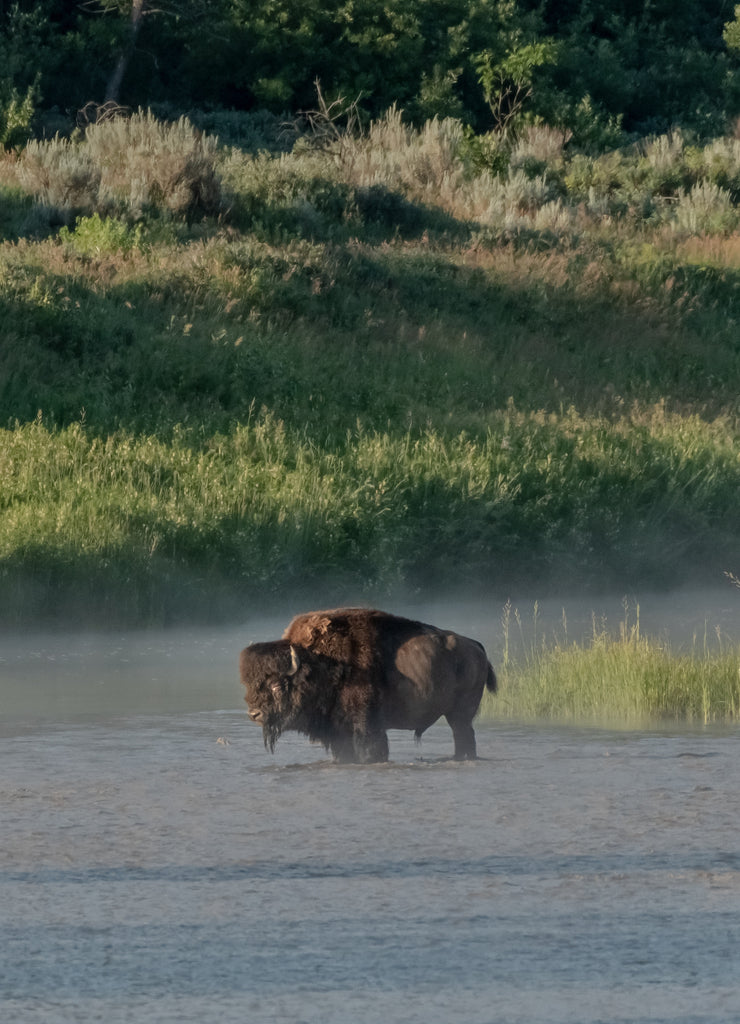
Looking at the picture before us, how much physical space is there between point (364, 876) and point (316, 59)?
36541mm

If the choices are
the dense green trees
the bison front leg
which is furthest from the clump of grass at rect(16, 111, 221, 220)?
the bison front leg

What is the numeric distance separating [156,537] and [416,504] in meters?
2.94

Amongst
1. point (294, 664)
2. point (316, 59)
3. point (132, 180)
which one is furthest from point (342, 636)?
point (316, 59)

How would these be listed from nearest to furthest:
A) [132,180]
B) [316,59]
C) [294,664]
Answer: [294,664], [132,180], [316,59]

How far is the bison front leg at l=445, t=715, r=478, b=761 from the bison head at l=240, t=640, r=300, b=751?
0.81 metres

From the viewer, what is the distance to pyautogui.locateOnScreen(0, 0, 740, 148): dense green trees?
1555 inches

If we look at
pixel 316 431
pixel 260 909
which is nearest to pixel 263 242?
pixel 316 431

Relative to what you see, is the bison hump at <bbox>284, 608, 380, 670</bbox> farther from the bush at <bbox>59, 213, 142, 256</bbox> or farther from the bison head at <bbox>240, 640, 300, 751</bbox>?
the bush at <bbox>59, 213, 142, 256</bbox>

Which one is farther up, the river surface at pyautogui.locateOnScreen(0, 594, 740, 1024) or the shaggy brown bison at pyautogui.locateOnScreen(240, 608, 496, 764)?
the shaggy brown bison at pyautogui.locateOnScreen(240, 608, 496, 764)

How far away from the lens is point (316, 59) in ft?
133

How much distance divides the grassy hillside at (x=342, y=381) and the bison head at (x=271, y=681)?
6036 millimetres

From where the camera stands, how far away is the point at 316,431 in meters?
18.2

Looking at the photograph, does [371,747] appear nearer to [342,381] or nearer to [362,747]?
[362,747]

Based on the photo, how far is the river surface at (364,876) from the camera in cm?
466
